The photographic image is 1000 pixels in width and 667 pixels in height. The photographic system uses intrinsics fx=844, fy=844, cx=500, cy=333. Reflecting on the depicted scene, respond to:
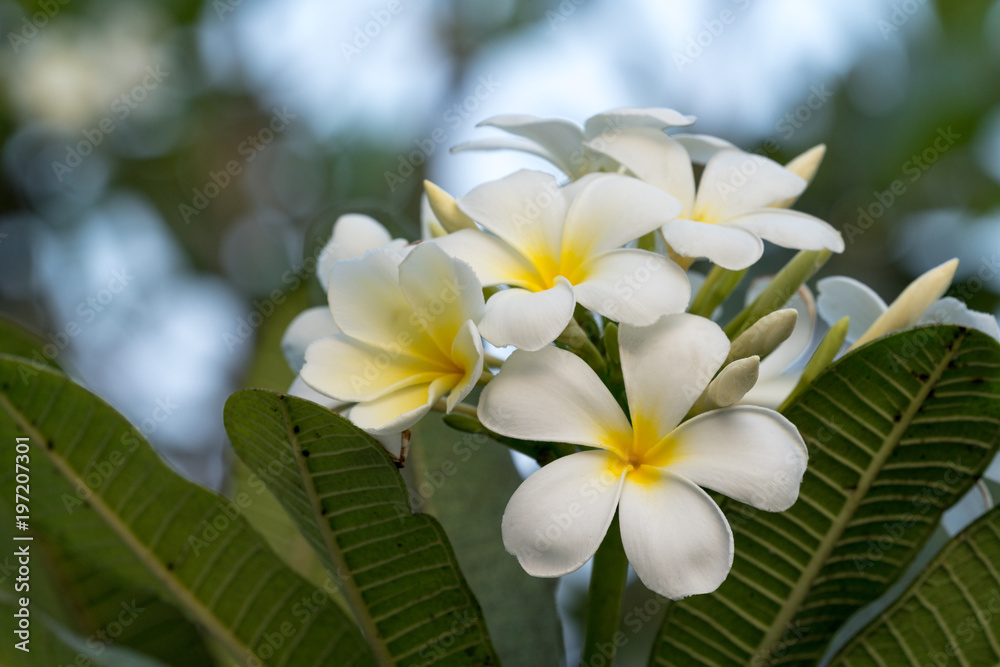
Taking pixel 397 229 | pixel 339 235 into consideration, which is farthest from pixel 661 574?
pixel 397 229

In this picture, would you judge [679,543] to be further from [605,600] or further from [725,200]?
[725,200]

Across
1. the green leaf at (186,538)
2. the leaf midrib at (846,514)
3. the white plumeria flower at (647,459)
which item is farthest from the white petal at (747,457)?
the green leaf at (186,538)

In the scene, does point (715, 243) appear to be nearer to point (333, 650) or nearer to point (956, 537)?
point (956, 537)

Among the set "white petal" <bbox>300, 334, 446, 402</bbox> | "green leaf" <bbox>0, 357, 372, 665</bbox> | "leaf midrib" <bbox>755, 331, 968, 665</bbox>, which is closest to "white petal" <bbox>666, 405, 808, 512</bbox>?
"leaf midrib" <bbox>755, 331, 968, 665</bbox>

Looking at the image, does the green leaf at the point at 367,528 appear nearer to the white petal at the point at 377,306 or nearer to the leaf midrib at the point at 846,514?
the white petal at the point at 377,306

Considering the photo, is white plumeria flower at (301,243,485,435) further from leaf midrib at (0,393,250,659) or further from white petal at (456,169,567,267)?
leaf midrib at (0,393,250,659)

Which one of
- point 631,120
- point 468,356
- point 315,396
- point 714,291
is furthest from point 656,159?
point 315,396
